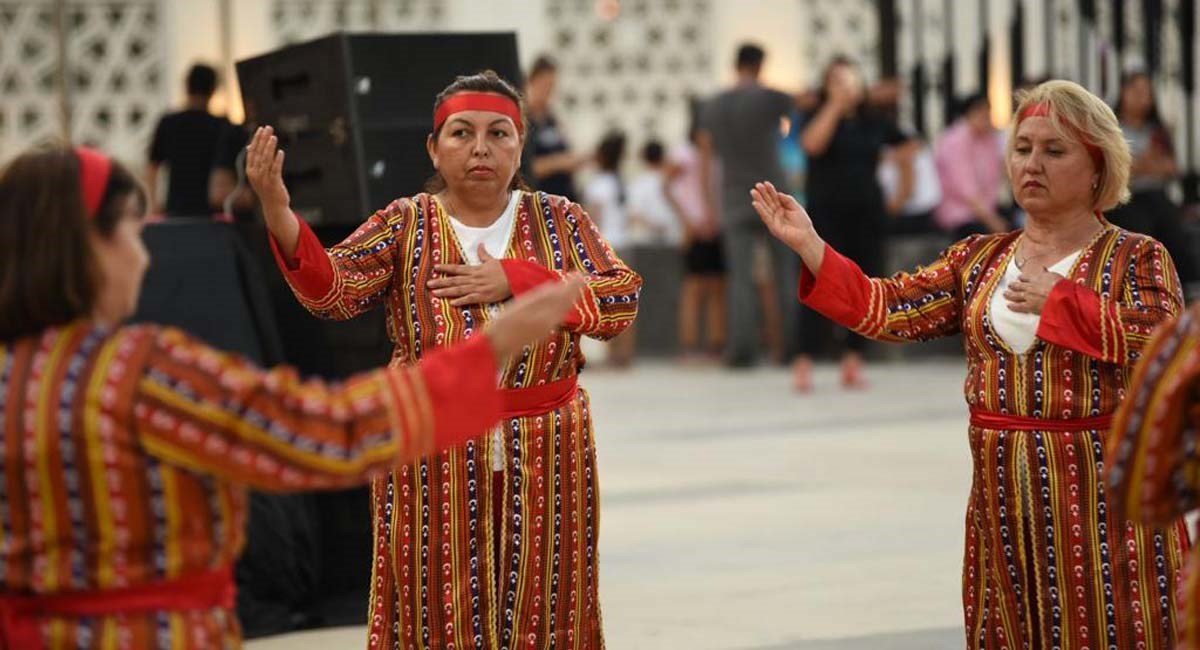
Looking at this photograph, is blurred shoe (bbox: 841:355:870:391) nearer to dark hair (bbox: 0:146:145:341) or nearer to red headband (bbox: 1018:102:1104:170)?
red headband (bbox: 1018:102:1104:170)

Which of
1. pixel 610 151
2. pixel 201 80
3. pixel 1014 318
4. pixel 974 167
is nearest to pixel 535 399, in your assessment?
pixel 1014 318

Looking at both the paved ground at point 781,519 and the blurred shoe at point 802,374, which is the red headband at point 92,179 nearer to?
the paved ground at point 781,519

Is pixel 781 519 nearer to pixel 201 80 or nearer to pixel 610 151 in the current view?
pixel 201 80

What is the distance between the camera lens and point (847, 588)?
5637 millimetres

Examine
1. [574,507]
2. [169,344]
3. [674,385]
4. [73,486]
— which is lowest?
[674,385]

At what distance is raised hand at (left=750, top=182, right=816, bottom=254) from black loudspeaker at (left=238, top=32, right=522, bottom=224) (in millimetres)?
1495

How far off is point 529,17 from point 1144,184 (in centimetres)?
727

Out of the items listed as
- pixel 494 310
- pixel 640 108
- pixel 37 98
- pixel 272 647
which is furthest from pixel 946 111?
pixel 494 310

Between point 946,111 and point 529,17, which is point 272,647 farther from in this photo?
point 529,17

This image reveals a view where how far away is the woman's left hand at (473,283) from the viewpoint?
12.6ft

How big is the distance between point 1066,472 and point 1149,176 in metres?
6.72

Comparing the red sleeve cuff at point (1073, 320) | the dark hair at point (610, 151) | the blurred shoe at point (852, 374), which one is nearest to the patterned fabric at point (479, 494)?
the red sleeve cuff at point (1073, 320)

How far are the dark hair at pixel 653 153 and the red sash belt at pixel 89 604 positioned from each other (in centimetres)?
1148

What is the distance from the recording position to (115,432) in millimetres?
2486
